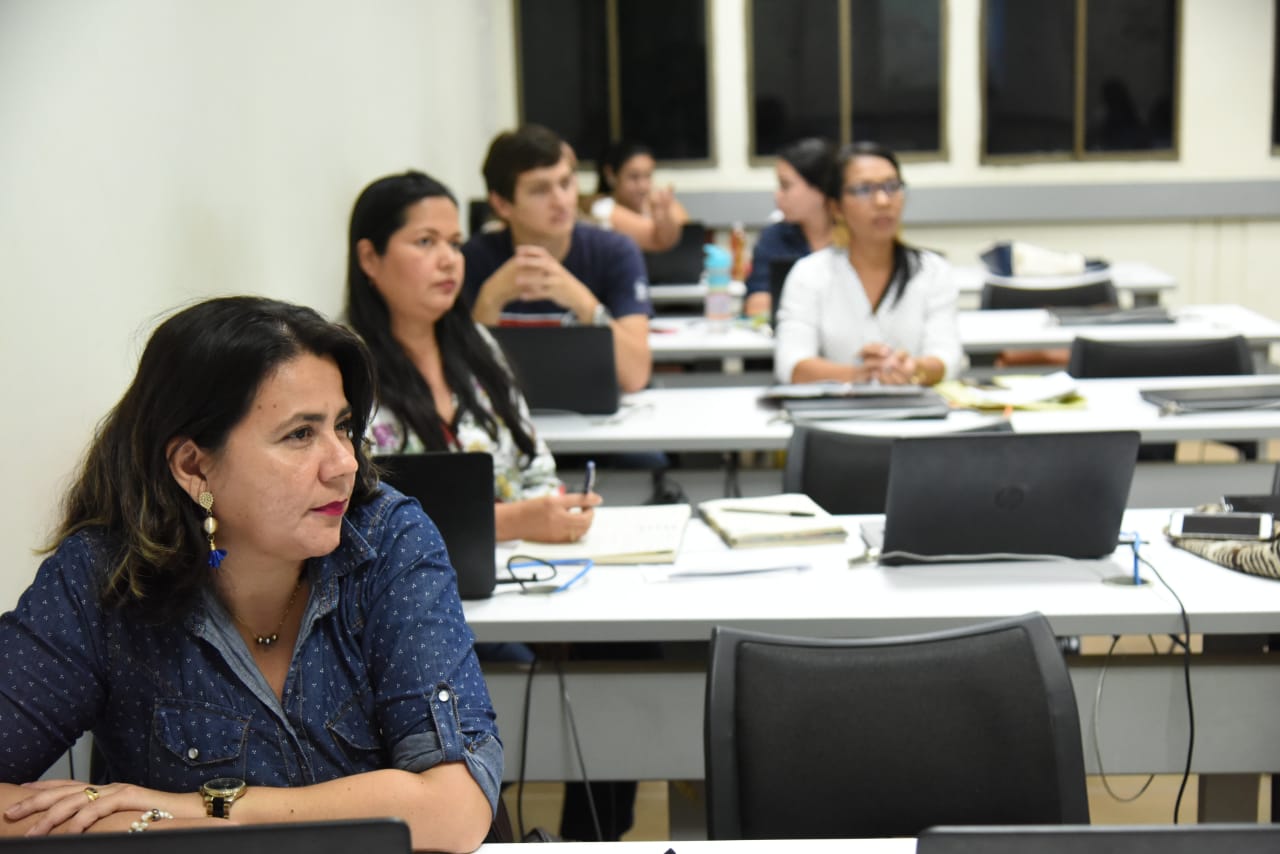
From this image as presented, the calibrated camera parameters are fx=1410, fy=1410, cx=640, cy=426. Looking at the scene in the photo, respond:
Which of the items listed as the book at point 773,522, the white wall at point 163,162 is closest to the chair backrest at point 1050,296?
the white wall at point 163,162

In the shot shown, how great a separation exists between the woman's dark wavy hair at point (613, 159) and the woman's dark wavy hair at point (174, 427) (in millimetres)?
5555

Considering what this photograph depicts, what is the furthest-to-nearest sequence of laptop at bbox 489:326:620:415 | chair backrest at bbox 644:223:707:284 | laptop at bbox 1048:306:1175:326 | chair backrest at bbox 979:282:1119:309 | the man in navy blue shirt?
chair backrest at bbox 644:223:707:284 < chair backrest at bbox 979:282:1119:309 < laptop at bbox 1048:306:1175:326 < the man in navy blue shirt < laptop at bbox 489:326:620:415

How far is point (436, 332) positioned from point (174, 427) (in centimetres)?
126

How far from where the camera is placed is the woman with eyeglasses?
399 centimetres

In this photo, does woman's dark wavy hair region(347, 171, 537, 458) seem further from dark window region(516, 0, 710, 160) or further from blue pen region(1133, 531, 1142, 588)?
dark window region(516, 0, 710, 160)

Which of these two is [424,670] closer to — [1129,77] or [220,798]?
[220,798]

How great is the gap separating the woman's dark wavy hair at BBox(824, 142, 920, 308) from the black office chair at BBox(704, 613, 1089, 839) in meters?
2.46

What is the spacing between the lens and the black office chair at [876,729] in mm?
1673

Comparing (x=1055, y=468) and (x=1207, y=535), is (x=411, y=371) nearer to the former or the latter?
(x=1055, y=468)

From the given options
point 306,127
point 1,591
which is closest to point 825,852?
point 1,591

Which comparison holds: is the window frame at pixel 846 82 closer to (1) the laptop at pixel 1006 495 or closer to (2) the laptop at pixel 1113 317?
(2) the laptop at pixel 1113 317

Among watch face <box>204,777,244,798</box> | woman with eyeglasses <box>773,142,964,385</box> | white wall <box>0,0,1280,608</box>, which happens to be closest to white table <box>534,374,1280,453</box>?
woman with eyeglasses <box>773,142,964,385</box>

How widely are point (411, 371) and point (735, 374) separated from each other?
234 cm

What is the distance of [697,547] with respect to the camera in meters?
2.56
